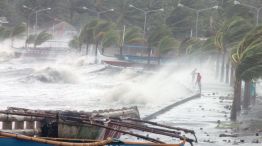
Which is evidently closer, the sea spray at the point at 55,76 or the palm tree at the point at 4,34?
the sea spray at the point at 55,76

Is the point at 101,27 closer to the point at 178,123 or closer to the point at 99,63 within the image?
the point at 99,63

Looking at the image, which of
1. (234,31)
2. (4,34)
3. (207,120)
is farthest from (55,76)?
(4,34)

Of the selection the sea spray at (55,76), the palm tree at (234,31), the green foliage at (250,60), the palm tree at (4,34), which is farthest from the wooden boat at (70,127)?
the palm tree at (4,34)

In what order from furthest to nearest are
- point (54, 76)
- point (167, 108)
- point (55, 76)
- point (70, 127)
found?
point (55, 76) → point (54, 76) → point (167, 108) → point (70, 127)

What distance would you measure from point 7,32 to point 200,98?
109413 mm

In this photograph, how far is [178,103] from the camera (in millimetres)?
39906

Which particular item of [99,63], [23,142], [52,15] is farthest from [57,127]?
[52,15]

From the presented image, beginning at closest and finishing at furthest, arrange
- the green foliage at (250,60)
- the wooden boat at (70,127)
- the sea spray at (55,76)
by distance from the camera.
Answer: the wooden boat at (70,127) < the green foliage at (250,60) < the sea spray at (55,76)

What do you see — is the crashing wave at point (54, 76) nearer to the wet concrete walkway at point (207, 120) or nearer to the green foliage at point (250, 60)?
the wet concrete walkway at point (207, 120)

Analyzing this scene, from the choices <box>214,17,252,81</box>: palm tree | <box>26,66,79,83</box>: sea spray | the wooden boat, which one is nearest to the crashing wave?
<box>26,66,79,83</box>: sea spray

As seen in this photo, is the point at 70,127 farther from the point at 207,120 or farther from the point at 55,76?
the point at 55,76

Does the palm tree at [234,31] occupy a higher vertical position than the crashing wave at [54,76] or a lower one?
higher

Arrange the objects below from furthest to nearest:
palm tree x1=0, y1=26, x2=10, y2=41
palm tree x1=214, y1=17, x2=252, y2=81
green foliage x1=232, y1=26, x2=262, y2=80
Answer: palm tree x1=0, y1=26, x2=10, y2=41 < palm tree x1=214, y1=17, x2=252, y2=81 < green foliage x1=232, y1=26, x2=262, y2=80

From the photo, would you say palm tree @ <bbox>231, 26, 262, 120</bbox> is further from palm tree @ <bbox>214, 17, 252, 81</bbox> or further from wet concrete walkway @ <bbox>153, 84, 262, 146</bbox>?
palm tree @ <bbox>214, 17, 252, 81</bbox>
